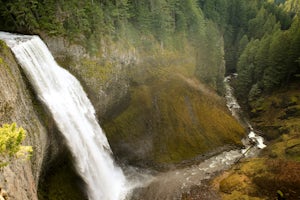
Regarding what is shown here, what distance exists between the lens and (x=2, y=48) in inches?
1198

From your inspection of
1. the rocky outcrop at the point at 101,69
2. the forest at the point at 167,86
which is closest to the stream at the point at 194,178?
the forest at the point at 167,86

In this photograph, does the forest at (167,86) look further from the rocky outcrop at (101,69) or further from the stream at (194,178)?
the stream at (194,178)

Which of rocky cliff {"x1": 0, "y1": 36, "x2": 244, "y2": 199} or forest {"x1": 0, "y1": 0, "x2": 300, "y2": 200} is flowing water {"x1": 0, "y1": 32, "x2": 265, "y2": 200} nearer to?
forest {"x1": 0, "y1": 0, "x2": 300, "y2": 200}

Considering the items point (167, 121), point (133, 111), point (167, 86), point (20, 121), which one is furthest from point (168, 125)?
point (20, 121)

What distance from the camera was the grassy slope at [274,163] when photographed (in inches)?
1646

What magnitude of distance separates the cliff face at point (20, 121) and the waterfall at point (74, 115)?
7.09 feet

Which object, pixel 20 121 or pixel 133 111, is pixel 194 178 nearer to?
pixel 133 111

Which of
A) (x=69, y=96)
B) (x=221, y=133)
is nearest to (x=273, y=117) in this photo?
(x=221, y=133)

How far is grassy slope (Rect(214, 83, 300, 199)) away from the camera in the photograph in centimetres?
4181

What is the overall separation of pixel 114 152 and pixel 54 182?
1631 cm

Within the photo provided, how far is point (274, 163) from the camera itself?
46844 mm

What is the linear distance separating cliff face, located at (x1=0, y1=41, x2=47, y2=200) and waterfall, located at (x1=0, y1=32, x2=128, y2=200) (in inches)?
85.1

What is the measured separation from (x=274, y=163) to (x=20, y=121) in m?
42.3

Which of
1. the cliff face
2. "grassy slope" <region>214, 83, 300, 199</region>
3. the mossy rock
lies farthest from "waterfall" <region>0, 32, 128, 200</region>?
"grassy slope" <region>214, 83, 300, 199</region>
